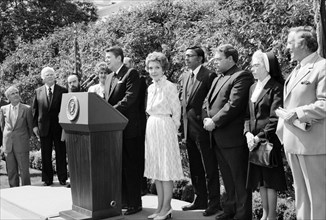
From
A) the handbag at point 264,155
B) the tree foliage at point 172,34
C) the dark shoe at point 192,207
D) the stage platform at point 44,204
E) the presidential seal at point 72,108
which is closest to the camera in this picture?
the handbag at point 264,155

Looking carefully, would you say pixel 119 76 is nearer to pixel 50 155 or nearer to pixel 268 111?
pixel 268 111

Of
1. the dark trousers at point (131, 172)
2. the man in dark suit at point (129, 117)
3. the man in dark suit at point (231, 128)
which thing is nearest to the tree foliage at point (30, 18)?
the man in dark suit at point (129, 117)

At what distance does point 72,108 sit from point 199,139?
1.52 metres

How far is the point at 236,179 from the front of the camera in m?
4.73

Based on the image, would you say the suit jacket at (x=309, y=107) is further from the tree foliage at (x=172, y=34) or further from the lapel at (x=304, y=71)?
the tree foliage at (x=172, y=34)

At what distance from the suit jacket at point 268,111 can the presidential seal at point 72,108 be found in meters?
1.94

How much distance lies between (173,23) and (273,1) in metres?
3.17

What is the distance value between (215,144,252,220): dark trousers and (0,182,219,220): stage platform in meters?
0.37

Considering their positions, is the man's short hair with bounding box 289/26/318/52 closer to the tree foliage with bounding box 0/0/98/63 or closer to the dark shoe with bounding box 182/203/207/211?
the dark shoe with bounding box 182/203/207/211

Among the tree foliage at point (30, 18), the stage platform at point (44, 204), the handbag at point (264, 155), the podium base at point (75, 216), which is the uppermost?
the tree foliage at point (30, 18)

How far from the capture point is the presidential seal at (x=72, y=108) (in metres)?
4.89

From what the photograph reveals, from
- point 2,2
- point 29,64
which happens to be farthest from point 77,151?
point 2,2

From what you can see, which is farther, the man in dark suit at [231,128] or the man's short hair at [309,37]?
the man in dark suit at [231,128]

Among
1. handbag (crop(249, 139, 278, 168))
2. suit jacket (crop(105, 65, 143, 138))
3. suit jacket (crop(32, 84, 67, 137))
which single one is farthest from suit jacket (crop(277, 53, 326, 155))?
suit jacket (crop(32, 84, 67, 137))
